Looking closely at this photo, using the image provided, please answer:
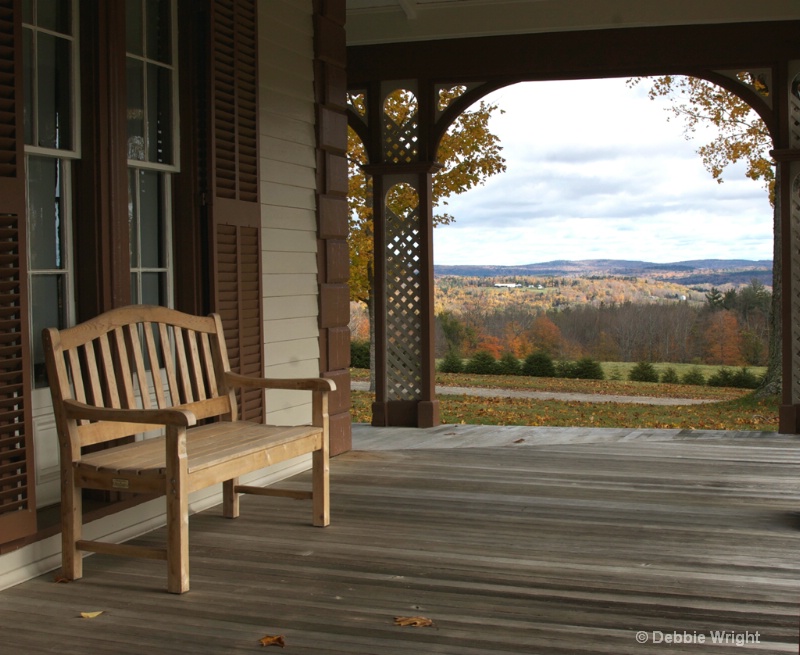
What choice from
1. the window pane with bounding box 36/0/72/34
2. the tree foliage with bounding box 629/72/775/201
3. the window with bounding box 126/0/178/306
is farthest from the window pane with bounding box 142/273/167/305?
the tree foliage with bounding box 629/72/775/201

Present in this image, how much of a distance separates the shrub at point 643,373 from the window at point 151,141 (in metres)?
10.3

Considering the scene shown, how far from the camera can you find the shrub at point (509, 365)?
1418 centimetres

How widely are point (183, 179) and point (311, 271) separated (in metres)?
1.36

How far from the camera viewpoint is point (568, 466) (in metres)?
5.58

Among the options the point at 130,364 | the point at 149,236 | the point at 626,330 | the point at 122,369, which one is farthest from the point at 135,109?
the point at 626,330

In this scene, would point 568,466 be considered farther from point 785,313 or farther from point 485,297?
point 485,297

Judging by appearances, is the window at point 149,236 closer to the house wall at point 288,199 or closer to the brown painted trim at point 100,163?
the brown painted trim at point 100,163

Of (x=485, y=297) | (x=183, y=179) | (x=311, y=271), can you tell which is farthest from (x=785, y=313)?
(x=485, y=297)

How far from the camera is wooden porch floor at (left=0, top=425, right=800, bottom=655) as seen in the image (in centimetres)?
278

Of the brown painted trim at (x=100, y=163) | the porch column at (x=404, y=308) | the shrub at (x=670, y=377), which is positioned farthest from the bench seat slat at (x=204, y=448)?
the shrub at (x=670, y=377)

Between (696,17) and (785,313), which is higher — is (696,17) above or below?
Result: above

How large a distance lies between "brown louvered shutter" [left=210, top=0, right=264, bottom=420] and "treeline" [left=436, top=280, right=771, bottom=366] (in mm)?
9700

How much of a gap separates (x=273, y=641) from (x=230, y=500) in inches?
61.8

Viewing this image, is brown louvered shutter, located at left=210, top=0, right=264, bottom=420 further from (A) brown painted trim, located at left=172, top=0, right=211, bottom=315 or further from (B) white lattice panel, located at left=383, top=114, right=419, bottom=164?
(B) white lattice panel, located at left=383, top=114, right=419, bottom=164
